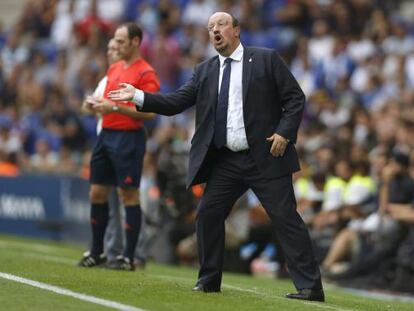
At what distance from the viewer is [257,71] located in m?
9.13

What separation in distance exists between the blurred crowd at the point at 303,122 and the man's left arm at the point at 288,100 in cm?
535

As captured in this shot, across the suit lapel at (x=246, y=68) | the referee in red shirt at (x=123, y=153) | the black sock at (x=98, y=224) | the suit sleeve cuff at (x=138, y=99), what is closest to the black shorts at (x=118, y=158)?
the referee in red shirt at (x=123, y=153)

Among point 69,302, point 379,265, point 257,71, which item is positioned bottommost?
point 379,265

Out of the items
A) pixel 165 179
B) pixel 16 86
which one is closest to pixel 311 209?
pixel 165 179

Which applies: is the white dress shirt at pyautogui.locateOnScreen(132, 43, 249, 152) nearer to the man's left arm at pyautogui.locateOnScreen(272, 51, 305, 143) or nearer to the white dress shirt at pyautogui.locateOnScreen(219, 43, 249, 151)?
the white dress shirt at pyautogui.locateOnScreen(219, 43, 249, 151)

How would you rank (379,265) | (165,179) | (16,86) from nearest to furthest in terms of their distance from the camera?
(379,265) → (165,179) → (16,86)

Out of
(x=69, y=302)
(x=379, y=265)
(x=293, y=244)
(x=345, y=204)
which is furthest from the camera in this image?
(x=345, y=204)

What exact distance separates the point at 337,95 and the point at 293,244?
34.8 ft

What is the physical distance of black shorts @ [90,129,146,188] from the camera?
11039 mm

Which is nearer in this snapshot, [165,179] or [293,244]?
[293,244]

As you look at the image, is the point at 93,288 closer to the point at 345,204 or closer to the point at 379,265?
the point at 379,265

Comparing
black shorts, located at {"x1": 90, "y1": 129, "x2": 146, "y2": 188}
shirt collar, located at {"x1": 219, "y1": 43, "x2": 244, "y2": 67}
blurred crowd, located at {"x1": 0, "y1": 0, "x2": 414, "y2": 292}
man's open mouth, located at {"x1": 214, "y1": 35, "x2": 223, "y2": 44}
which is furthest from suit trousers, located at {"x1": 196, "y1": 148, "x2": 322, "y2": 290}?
blurred crowd, located at {"x1": 0, "y1": 0, "x2": 414, "y2": 292}

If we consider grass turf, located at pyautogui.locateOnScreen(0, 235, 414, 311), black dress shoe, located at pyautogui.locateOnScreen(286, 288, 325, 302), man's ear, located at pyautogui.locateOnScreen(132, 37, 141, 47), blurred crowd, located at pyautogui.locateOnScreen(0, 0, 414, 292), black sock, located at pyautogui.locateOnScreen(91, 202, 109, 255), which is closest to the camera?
grass turf, located at pyautogui.locateOnScreen(0, 235, 414, 311)

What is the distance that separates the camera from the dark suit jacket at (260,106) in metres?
9.06
